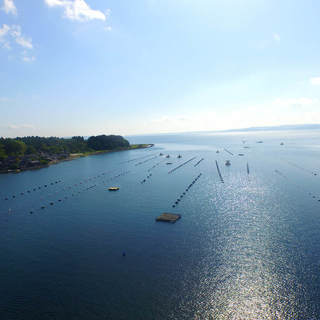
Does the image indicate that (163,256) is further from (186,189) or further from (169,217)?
(186,189)

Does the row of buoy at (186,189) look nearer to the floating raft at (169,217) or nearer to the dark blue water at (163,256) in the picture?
the dark blue water at (163,256)

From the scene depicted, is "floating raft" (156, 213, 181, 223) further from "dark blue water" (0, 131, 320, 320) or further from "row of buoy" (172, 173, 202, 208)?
"row of buoy" (172, 173, 202, 208)

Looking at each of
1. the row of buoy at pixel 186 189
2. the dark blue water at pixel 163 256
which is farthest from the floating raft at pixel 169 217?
the row of buoy at pixel 186 189

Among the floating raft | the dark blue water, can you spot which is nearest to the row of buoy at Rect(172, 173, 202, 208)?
the dark blue water

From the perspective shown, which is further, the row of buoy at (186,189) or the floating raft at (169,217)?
the row of buoy at (186,189)

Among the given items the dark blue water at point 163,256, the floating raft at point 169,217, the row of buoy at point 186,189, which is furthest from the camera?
the row of buoy at point 186,189

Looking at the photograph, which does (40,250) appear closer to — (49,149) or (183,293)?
(183,293)
